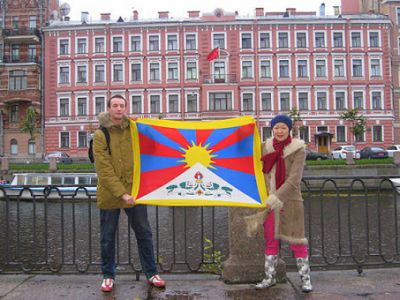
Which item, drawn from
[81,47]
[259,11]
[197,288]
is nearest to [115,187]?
[197,288]

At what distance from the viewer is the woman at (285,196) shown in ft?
14.8

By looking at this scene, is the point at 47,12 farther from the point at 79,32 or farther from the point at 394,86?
the point at 394,86

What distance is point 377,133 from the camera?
4488 centimetres

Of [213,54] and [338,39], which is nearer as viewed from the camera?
[213,54]

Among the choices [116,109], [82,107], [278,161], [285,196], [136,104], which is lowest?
[285,196]

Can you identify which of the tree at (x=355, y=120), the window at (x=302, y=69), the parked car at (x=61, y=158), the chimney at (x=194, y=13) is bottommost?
the parked car at (x=61, y=158)

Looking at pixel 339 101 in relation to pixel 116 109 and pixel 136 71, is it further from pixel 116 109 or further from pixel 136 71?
pixel 116 109

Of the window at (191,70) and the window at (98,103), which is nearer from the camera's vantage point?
the window at (191,70)

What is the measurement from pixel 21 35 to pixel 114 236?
4647 centimetres

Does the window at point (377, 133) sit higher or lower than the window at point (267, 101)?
lower

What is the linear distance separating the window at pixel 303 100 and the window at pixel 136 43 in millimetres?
17826

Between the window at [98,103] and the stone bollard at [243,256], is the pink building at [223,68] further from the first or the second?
the stone bollard at [243,256]

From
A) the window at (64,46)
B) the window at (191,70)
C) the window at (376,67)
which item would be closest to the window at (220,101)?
the window at (191,70)

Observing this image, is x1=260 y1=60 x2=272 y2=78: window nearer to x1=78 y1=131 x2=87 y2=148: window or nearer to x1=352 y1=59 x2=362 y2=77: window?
x1=352 y1=59 x2=362 y2=77: window
